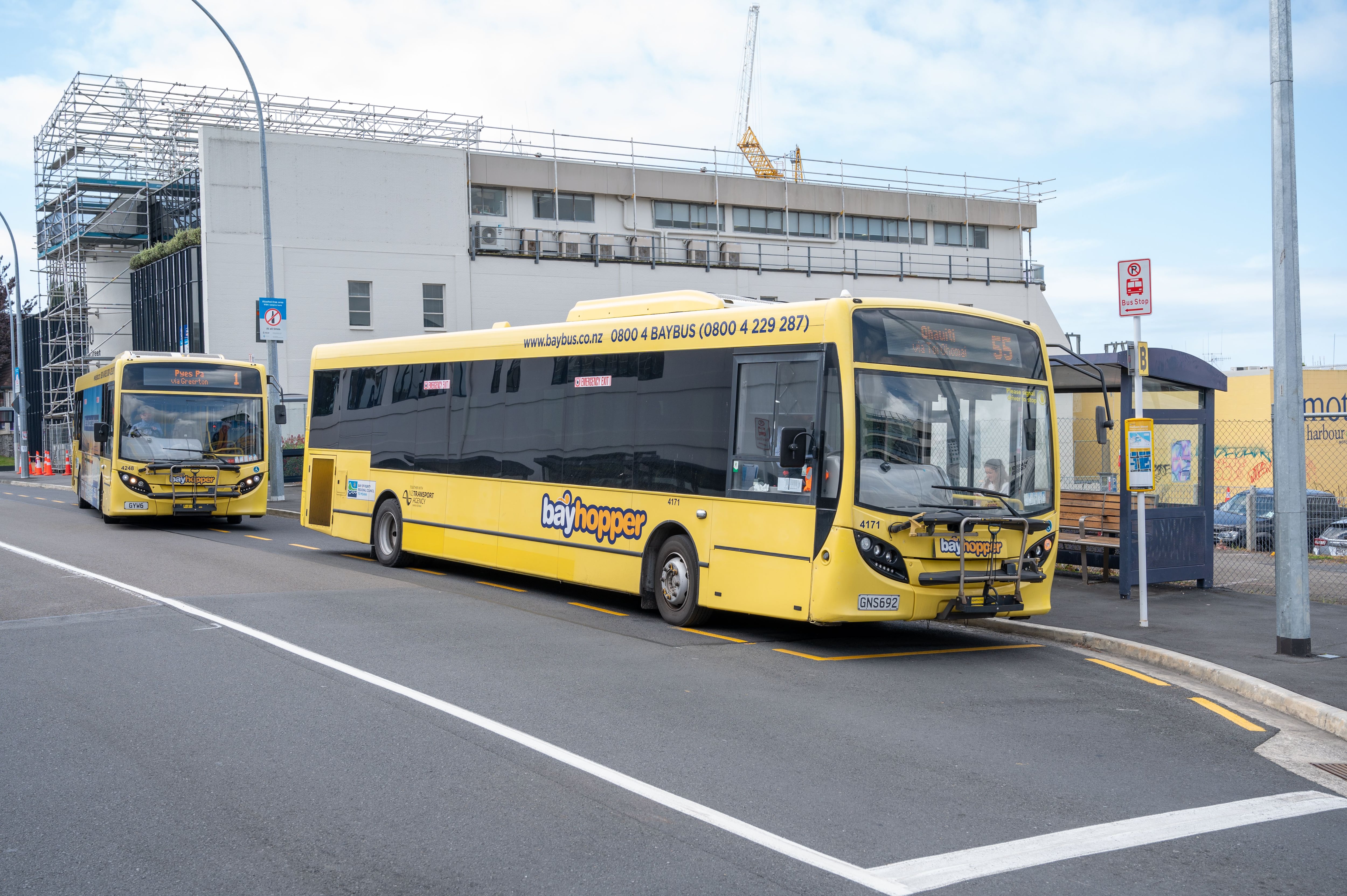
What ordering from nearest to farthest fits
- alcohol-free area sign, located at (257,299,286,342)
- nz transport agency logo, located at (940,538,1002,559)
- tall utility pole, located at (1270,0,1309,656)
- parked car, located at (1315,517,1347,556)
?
tall utility pole, located at (1270,0,1309,656) → nz transport agency logo, located at (940,538,1002,559) → parked car, located at (1315,517,1347,556) → alcohol-free area sign, located at (257,299,286,342)

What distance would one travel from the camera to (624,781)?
5.98 m

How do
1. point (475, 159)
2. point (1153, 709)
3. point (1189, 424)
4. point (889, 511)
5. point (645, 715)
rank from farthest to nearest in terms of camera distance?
1. point (475, 159)
2. point (1189, 424)
3. point (889, 511)
4. point (1153, 709)
5. point (645, 715)

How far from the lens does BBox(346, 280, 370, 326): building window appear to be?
137ft

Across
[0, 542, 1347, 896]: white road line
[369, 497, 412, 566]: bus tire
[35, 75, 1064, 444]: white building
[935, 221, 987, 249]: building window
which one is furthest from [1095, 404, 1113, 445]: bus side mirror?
[935, 221, 987, 249]: building window

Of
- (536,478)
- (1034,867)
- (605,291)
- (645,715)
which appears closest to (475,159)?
(605,291)

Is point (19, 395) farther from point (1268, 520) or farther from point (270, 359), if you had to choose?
point (1268, 520)

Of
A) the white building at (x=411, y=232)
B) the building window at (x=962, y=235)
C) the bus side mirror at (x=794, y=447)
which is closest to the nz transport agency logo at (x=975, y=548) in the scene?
the bus side mirror at (x=794, y=447)

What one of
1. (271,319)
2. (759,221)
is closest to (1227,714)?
(271,319)

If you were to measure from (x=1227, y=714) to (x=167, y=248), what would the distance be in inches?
1678

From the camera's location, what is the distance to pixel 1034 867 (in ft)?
15.9

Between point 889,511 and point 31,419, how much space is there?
65.6 meters

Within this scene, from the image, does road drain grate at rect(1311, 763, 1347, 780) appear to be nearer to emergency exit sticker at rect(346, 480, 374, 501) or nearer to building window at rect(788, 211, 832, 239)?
emergency exit sticker at rect(346, 480, 374, 501)

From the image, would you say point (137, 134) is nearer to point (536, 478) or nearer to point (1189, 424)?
point (536, 478)

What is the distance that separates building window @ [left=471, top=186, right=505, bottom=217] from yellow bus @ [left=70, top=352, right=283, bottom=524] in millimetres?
23785
